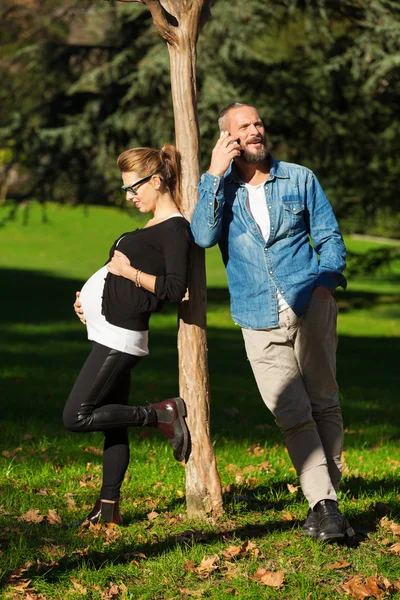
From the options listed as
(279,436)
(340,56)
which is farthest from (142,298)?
(340,56)

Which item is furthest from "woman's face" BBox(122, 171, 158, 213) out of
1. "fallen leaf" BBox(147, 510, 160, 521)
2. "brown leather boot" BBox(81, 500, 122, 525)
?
"fallen leaf" BBox(147, 510, 160, 521)

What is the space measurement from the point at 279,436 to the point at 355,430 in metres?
0.99

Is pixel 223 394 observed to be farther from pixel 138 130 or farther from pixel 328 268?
pixel 138 130

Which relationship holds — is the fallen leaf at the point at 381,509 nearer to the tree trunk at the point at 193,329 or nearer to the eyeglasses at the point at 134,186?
the tree trunk at the point at 193,329

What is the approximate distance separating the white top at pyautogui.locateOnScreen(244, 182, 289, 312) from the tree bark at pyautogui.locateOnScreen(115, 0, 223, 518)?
0.37 m

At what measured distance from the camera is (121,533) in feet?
16.0

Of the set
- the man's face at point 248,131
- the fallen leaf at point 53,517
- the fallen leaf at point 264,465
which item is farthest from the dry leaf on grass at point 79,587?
the fallen leaf at point 264,465

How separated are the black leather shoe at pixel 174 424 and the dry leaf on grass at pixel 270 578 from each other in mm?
939

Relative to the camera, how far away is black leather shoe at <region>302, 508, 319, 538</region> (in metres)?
4.72

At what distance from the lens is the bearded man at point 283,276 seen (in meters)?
4.73

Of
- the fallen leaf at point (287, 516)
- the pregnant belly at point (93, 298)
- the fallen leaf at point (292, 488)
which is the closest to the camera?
the pregnant belly at point (93, 298)

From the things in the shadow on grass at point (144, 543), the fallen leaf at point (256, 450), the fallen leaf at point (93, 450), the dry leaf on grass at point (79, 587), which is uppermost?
A: the dry leaf on grass at point (79, 587)

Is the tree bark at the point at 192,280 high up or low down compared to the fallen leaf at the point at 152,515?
up

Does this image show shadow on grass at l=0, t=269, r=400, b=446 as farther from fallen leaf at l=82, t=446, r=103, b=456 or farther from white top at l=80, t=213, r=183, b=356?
white top at l=80, t=213, r=183, b=356
